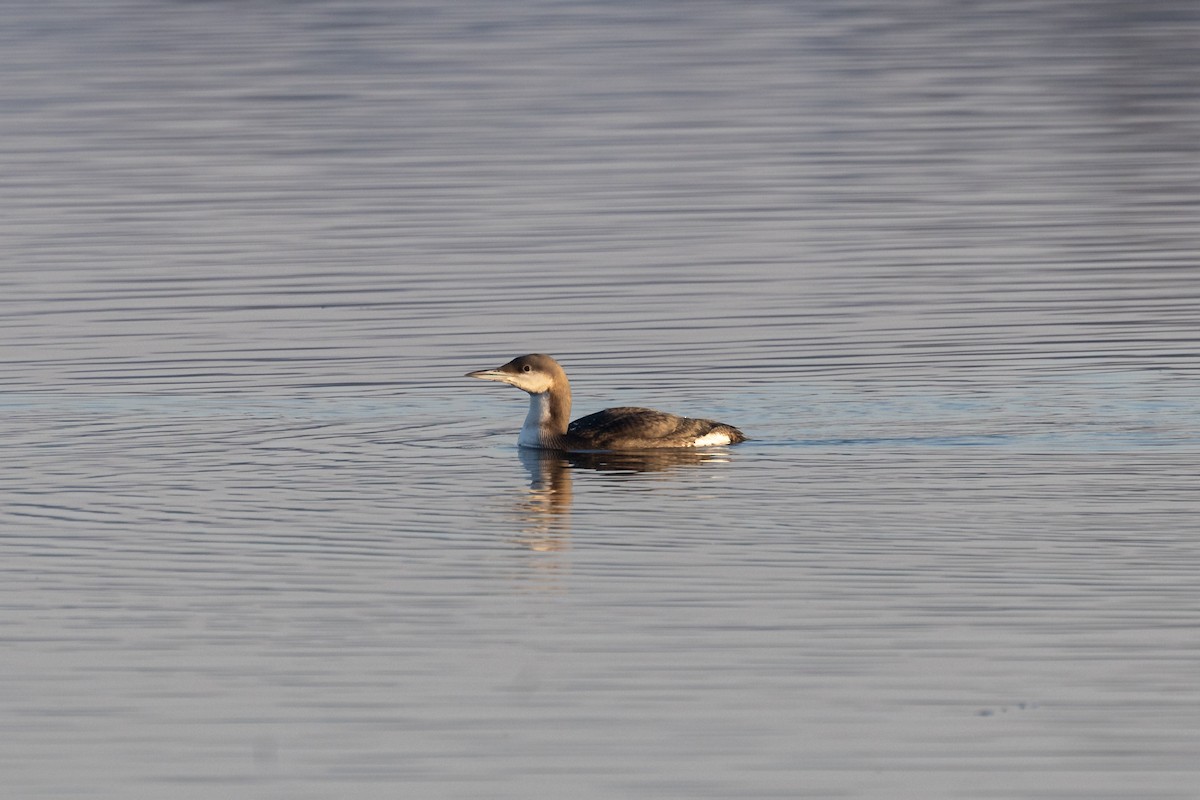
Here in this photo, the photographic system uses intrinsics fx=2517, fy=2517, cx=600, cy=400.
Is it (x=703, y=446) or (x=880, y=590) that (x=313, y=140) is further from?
(x=880, y=590)

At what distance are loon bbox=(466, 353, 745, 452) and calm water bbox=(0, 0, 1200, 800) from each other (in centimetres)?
28

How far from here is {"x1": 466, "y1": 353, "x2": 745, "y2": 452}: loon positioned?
17359 millimetres

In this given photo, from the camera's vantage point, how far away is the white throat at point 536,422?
17.8m

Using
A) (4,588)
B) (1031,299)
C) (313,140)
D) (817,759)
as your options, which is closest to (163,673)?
(4,588)

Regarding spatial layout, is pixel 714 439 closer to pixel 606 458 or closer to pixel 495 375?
pixel 606 458

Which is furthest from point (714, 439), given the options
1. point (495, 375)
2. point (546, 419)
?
point (495, 375)

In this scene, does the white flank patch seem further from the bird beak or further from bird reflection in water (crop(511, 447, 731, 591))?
the bird beak

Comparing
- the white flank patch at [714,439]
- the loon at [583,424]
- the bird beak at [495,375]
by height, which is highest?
the bird beak at [495,375]

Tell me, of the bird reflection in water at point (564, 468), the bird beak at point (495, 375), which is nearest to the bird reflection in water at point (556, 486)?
the bird reflection in water at point (564, 468)

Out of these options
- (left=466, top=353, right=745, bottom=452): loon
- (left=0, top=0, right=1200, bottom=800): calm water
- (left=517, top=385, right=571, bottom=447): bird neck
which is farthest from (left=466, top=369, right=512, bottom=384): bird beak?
(left=0, top=0, right=1200, bottom=800): calm water

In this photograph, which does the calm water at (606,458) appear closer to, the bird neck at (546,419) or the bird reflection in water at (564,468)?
the bird reflection in water at (564,468)

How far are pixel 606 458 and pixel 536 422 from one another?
0.57 m

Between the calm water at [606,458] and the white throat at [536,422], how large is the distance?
0.35 meters

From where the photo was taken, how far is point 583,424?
1780cm
